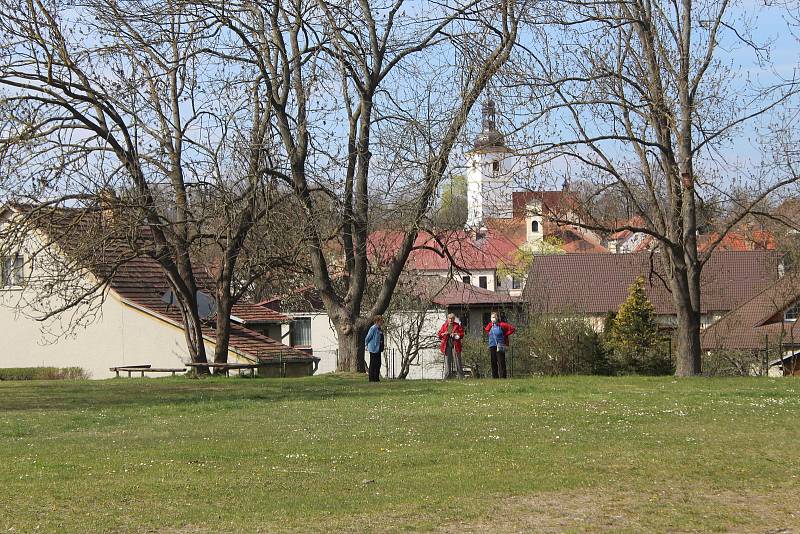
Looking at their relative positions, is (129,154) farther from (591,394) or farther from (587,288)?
(587,288)

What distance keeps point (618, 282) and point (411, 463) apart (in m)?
64.2

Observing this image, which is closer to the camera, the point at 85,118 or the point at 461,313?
the point at 85,118

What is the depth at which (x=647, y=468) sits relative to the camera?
11.0 meters

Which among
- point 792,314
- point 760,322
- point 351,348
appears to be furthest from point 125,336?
point 792,314

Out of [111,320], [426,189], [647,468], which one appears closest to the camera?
[647,468]

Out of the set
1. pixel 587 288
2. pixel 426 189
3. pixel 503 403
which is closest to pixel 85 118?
pixel 426 189

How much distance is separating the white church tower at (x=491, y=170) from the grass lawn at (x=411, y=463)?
17.8ft

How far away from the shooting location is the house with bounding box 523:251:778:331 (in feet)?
228

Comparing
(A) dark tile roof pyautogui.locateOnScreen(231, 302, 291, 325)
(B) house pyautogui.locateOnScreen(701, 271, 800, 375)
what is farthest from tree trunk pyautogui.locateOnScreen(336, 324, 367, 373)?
(B) house pyautogui.locateOnScreen(701, 271, 800, 375)

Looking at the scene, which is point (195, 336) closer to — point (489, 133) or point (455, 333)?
point (455, 333)

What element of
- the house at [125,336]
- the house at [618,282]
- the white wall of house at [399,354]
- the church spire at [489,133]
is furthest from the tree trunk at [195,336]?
the house at [618,282]

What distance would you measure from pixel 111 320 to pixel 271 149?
750 inches

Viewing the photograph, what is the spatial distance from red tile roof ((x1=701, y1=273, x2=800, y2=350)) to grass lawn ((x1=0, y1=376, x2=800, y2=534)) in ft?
120

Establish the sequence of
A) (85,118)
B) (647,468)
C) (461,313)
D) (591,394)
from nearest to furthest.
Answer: (647,468), (591,394), (85,118), (461,313)
